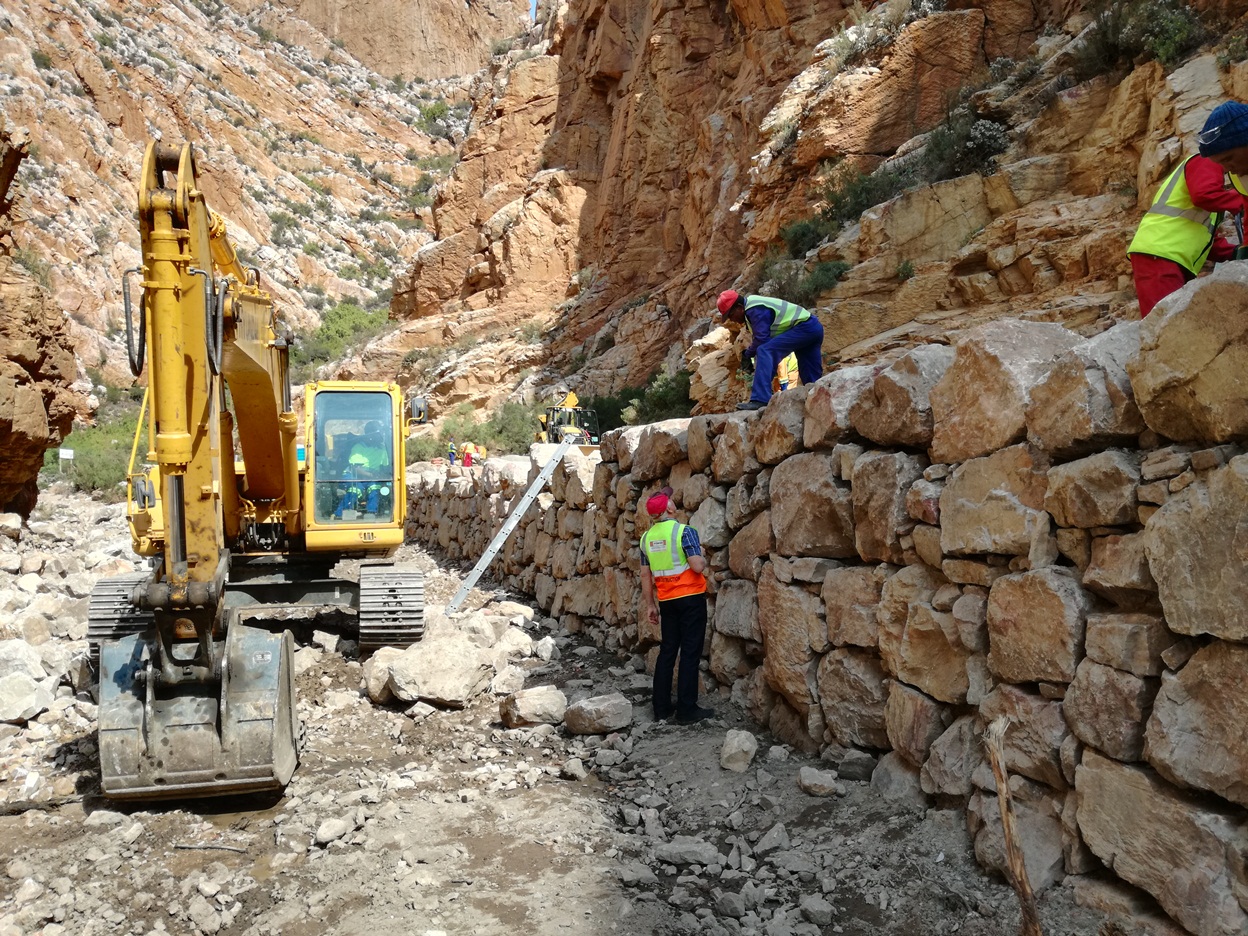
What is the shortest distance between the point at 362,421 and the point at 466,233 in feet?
78.4

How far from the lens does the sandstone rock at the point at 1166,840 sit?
2289 millimetres

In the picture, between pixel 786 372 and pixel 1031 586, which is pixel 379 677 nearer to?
pixel 1031 586

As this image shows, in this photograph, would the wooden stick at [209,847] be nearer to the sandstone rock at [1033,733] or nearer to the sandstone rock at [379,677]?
the sandstone rock at [379,677]

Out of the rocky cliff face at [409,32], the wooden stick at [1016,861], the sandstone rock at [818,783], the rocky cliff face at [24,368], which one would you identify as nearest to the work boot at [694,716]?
the sandstone rock at [818,783]

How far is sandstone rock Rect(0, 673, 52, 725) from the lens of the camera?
5.73m

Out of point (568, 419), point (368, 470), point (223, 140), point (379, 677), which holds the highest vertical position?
point (223, 140)

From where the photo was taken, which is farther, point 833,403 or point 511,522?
point 511,522

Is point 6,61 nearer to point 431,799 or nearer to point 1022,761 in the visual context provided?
point 431,799

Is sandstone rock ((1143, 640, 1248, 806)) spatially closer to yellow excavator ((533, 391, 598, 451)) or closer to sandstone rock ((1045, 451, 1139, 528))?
sandstone rock ((1045, 451, 1139, 528))

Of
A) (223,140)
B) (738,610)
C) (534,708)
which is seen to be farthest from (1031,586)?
(223,140)

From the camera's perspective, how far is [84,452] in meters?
22.6

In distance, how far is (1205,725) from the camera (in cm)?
238

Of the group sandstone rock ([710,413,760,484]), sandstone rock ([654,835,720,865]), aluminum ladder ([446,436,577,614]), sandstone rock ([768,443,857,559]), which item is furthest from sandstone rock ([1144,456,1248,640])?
aluminum ladder ([446,436,577,614])

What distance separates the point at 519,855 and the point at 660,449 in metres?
3.24
